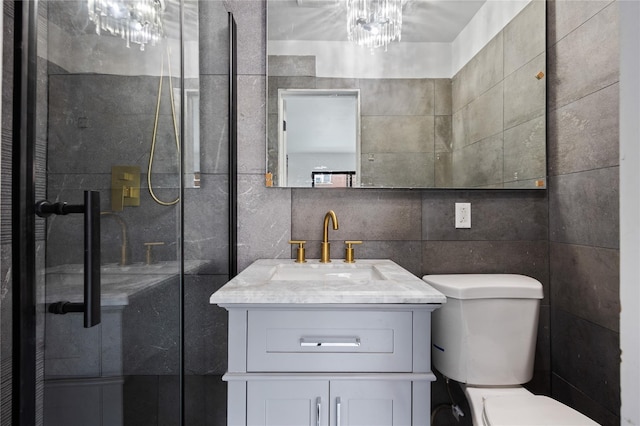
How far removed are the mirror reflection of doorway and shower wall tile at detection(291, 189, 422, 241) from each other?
8cm

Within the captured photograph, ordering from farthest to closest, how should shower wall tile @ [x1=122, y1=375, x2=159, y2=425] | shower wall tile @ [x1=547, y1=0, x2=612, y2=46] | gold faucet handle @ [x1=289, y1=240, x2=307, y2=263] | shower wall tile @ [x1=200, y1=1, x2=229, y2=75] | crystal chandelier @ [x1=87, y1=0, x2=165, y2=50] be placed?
gold faucet handle @ [x1=289, y1=240, x2=307, y2=263], shower wall tile @ [x1=547, y1=0, x2=612, y2=46], shower wall tile @ [x1=200, y1=1, x2=229, y2=75], shower wall tile @ [x1=122, y1=375, x2=159, y2=425], crystal chandelier @ [x1=87, y1=0, x2=165, y2=50]

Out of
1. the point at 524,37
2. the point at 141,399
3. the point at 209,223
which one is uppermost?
the point at 524,37

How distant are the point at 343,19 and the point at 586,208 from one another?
125 centimetres

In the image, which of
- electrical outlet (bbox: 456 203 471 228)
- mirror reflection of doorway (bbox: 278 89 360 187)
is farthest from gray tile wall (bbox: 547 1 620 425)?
mirror reflection of doorway (bbox: 278 89 360 187)

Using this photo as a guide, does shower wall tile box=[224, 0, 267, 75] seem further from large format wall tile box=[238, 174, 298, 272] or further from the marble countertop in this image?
the marble countertop

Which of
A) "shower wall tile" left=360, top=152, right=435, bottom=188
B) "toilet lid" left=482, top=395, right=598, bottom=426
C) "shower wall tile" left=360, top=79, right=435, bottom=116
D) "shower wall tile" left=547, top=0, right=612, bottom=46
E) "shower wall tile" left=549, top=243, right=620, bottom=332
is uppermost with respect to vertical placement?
"shower wall tile" left=547, top=0, right=612, bottom=46

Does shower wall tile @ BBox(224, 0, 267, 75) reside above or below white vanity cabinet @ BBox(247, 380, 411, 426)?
above

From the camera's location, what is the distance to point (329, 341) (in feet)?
3.40

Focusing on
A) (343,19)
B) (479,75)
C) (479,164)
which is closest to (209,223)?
(343,19)

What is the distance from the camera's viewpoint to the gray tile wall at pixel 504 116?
1578mm

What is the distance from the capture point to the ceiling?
5.16 ft

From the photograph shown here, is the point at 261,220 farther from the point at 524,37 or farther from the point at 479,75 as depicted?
the point at 524,37

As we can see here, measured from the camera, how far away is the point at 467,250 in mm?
1619

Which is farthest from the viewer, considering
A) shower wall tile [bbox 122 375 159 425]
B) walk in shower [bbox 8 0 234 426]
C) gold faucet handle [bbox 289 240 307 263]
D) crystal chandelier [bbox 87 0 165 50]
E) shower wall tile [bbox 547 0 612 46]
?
gold faucet handle [bbox 289 240 307 263]
